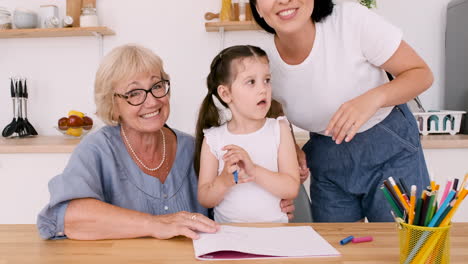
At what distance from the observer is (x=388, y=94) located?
1.17 metres

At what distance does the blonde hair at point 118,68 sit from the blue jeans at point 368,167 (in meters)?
0.67

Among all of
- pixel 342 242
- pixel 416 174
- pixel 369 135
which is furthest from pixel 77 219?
pixel 416 174

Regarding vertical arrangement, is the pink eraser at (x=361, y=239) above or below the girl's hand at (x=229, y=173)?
below

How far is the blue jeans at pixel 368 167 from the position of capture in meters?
1.43

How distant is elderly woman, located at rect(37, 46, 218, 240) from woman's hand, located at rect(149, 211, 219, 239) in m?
0.12

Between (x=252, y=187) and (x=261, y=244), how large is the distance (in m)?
0.42

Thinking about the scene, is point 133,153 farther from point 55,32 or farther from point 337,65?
point 55,32

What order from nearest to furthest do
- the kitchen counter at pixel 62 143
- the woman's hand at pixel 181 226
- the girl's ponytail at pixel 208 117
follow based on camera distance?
the woman's hand at pixel 181 226 → the girl's ponytail at pixel 208 117 → the kitchen counter at pixel 62 143

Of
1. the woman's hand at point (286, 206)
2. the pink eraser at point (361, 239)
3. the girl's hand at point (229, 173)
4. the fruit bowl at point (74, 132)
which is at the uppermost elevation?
the girl's hand at point (229, 173)

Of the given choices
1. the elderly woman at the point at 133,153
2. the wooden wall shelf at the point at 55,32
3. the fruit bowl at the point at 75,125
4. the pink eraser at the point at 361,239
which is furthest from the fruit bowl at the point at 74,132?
the pink eraser at the point at 361,239

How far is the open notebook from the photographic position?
0.89 meters

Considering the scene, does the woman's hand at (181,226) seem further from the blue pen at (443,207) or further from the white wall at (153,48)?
A: the white wall at (153,48)

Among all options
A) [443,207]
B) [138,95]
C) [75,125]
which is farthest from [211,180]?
[75,125]

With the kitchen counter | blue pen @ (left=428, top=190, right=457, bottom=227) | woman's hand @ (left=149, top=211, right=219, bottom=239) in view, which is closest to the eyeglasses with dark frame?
woman's hand @ (left=149, top=211, right=219, bottom=239)
